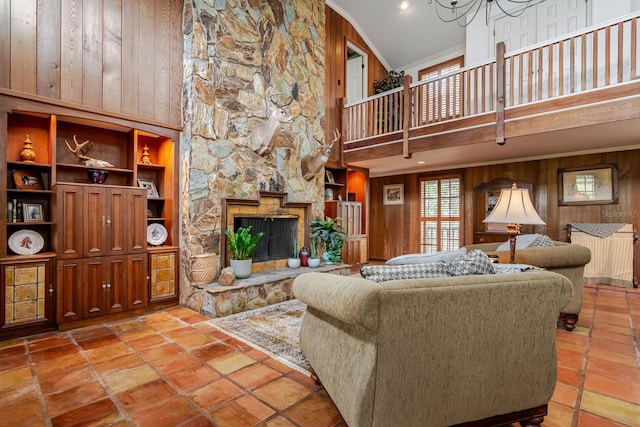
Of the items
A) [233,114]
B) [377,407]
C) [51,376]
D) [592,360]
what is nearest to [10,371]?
[51,376]

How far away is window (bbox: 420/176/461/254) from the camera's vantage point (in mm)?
6784

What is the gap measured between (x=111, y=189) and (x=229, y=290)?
5.34 feet

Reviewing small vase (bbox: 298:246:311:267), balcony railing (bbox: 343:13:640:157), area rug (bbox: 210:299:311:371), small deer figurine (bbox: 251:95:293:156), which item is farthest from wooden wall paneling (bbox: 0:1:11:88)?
balcony railing (bbox: 343:13:640:157)

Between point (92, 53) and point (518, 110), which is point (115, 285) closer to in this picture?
point (92, 53)

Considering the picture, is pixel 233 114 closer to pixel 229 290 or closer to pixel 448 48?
pixel 229 290

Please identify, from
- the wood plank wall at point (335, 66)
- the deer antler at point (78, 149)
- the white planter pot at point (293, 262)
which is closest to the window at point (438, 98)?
the wood plank wall at point (335, 66)

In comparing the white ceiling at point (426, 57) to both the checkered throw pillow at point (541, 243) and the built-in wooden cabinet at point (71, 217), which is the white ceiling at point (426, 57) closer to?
the checkered throw pillow at point (541, 243)

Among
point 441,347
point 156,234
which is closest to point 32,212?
point 156,234

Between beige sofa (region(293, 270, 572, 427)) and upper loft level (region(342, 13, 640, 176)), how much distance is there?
3.40 m

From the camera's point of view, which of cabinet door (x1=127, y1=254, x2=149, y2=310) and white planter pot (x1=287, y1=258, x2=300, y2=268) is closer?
cabinet door (x1=127, y1=254, x2=149, y2=310)

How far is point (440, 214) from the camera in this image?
7.00 m

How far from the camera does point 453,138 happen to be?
479cm

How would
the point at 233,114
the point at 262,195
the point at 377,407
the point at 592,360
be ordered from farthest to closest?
the point at 262,195, the point at 233,114, the point at 592,360, the point at 377,407

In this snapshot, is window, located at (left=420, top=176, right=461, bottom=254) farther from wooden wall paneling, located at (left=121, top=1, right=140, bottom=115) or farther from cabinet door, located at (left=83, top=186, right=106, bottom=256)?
cabinet door, located at (left=83, top=186, right=106, bottom=256)
